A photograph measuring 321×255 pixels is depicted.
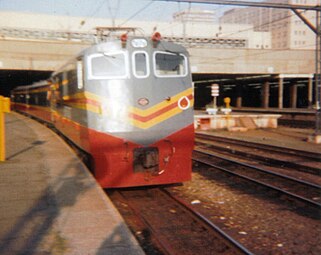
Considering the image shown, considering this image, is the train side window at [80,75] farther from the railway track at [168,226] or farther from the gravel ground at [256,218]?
the gravel ground at [256,218]

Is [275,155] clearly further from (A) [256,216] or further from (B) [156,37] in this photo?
(B) [156,37]

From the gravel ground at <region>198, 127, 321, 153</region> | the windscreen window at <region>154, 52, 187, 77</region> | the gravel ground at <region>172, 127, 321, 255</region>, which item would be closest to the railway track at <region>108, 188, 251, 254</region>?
the gravel ground at <region>172, 127, 321, 255</region>

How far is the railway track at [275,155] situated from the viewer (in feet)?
39.7

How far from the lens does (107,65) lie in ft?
27.2

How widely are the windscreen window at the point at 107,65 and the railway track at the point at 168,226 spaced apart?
101 inches

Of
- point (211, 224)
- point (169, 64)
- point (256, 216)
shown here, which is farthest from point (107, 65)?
A: point (256, 216)

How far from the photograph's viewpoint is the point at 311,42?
118125 millimetres

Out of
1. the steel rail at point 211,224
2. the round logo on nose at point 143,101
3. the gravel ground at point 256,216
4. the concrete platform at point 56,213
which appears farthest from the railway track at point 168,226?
the round logo on nose at point 143,101

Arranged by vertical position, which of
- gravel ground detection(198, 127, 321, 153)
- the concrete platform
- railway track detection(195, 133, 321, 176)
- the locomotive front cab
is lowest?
gravel ground detection(198, 127, 321, 153)

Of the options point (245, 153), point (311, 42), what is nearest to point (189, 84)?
point (245, 153)

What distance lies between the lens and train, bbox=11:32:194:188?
26.6 feet

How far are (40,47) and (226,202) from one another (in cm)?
2977

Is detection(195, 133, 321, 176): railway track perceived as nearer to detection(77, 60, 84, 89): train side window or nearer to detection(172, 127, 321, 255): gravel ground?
detection(172, 127, 321, 255): gravel ground

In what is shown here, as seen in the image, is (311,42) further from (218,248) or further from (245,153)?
(218,248)
